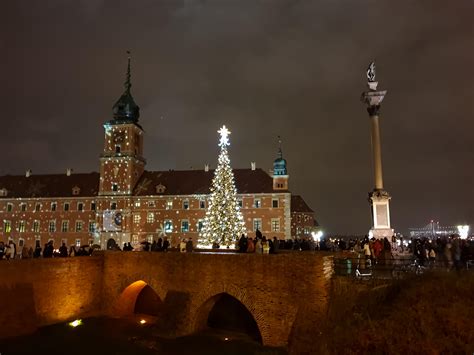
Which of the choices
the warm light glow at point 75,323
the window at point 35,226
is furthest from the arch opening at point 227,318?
the window at point 35,226

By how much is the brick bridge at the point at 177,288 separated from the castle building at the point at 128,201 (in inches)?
1234

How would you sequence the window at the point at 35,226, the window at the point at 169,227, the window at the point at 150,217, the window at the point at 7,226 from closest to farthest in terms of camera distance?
1. the window at the point at 169,227
2. the window at the point at 150,217
3. the window at the point at 35,226
4. the window at the point at 7,226

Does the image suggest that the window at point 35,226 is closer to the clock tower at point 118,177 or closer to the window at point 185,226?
the clock tower at point 118,177

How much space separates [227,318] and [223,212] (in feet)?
27.1

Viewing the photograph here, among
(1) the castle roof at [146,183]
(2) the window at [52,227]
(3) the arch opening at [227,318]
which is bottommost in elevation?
(3) the arch opening at [227,318]

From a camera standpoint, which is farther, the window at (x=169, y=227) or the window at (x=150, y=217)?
the window at (x=150, y=217)


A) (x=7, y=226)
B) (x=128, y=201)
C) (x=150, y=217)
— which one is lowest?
(x=7, y=226)

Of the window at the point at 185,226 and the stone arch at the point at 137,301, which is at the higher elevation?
the window at the point at 185,226

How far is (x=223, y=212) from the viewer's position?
3030 cm

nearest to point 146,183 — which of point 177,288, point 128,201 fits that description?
point 128,201

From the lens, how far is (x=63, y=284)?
22047 mm

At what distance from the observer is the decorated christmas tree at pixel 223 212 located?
98.7 ft

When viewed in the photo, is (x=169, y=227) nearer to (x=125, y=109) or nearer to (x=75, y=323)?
(x=125, y=109)

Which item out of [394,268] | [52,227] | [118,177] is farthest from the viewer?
[52,227]
